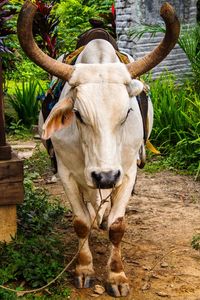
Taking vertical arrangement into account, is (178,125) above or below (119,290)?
below

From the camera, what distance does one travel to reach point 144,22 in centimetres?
918

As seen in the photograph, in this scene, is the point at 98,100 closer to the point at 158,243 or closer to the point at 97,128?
the point at 97,128

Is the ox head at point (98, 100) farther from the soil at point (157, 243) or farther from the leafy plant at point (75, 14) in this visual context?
the leafy plant at point (75, 14)

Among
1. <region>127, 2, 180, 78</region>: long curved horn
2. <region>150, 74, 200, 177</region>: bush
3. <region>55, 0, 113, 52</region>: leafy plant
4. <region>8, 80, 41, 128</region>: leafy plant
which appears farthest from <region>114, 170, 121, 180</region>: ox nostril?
<region>55, 0, 113, 52</region>: leafy plant

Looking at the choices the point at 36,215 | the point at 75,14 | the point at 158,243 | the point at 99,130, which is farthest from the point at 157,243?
the point at 75,14

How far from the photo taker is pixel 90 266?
12.1 feet

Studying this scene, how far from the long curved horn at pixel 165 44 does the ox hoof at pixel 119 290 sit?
126cm

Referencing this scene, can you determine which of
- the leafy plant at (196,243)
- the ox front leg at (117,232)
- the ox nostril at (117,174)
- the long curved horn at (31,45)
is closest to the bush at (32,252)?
the ox front leg at (117,232)

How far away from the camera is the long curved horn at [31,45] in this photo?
10.3 feet

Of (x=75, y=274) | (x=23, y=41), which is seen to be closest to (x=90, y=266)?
(x=75, y=274)

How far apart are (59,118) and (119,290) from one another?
1.10 meters

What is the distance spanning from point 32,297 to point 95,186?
809mm

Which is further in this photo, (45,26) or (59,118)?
(45,26)

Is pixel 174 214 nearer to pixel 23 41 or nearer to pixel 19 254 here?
pixel 19 254
